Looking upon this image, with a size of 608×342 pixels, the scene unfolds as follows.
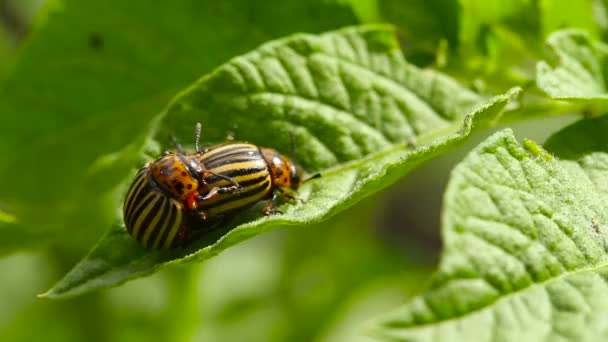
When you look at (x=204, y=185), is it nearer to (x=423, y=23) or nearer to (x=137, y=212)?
(x=137, y=212)

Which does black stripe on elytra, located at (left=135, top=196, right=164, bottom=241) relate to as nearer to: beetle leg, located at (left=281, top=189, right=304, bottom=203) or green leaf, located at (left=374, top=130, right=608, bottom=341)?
beetle leg, located at (left=281, top=189, right=304, bottom=203)

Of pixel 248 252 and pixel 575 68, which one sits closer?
pixel 575 68

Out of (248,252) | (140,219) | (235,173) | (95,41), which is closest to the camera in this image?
(140,219)

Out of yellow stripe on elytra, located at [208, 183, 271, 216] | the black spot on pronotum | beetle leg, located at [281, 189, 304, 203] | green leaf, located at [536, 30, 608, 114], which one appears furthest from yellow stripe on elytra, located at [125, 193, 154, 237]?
green leaf, located at [536, 30, 608, 114]

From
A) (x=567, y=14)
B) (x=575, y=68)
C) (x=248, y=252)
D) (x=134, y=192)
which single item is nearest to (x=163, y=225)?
(x=134, y=192)

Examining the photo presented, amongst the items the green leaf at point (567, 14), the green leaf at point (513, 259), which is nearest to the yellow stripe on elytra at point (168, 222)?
the green leaf at point (513, 259)

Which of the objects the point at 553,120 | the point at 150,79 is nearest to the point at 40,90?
the point at 150,79
